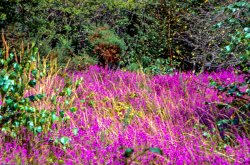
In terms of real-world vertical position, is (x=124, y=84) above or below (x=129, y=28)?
below

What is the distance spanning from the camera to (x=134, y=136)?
4.23 m

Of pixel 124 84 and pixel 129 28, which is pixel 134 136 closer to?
pixel 124 84

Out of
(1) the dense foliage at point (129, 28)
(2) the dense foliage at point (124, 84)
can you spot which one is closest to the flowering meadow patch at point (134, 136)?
(2) the dense foliage at point (124, 84)

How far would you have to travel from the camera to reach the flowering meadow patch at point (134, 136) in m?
3.65

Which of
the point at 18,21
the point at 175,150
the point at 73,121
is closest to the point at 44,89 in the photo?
the point at 73,121

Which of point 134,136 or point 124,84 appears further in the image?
point 124,84

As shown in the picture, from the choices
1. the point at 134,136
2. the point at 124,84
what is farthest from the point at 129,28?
the point at 134,136

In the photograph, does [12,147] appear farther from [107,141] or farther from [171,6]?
[171,6]

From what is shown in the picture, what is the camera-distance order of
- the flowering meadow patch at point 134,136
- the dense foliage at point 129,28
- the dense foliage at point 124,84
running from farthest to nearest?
1. the dense foliage at point 129,28
2. the dense foliage at point 124,84
3. the flowering meadow patch at point 134,136

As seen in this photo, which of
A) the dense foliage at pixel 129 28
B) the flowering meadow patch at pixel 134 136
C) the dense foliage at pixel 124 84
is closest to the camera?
the flowering meadow patch at pixel 134 136

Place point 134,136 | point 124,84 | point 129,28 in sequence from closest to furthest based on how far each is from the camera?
1. point 134,136
2. point 124,84
3. point 129,28

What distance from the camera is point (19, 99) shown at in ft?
13.6

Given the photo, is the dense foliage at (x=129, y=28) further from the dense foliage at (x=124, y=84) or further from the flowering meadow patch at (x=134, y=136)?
the flowering meadow patch at (x=134, y=136)

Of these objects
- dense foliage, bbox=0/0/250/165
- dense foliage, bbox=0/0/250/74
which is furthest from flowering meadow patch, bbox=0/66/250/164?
dense foliage, bbox=0/0/250/74
